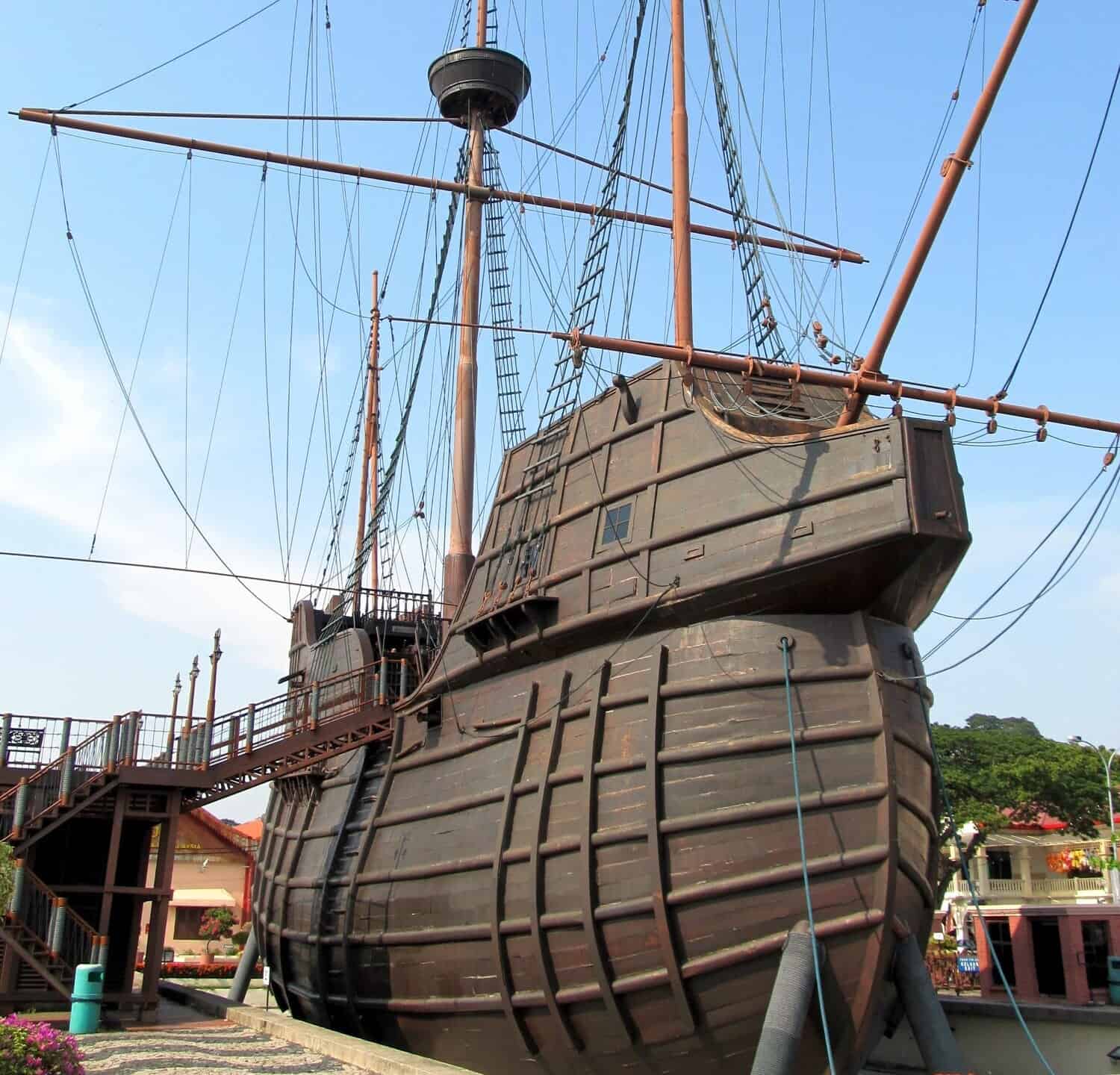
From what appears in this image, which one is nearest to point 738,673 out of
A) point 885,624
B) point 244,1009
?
point 885,624

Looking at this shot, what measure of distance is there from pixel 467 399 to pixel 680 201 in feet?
29.9

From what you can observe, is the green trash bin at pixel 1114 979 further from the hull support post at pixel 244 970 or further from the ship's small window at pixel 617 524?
the hull support post at pixel 244 970

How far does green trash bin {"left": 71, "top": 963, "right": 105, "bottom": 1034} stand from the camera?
45.8 feet

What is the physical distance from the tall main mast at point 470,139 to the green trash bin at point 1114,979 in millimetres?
11658

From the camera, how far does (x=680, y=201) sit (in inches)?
505

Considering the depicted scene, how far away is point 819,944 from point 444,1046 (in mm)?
4869

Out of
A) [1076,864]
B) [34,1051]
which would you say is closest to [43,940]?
[34,1051]

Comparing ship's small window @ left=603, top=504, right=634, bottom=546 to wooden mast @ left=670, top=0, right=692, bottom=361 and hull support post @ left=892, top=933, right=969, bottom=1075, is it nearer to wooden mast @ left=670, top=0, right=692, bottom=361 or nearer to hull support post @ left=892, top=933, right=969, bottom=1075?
wooden mast @ left=670, top=0, right=692, bottom=361

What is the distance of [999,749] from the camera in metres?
39.0

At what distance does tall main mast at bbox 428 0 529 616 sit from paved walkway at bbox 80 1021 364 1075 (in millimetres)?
9019

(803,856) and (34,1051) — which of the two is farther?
(803,856)

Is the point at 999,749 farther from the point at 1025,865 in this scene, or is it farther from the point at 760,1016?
the point at 760,1016

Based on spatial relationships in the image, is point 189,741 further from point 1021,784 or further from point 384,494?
point 1021,784

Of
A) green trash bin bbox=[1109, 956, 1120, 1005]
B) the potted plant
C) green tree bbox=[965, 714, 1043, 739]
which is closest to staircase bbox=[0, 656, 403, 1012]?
green trash bin bbox=[1109, 956, 1120, 1005]
